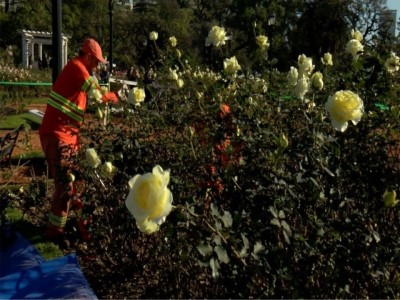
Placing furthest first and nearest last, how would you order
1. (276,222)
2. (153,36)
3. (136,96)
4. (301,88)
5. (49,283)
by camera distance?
(153,36) < (136,96) < (49,283) < (301,88) < (276,222)

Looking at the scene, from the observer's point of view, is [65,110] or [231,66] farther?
[65,110]

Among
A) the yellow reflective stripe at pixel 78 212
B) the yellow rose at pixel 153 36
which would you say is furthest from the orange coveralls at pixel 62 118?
the yellow rose at pixel 153 36

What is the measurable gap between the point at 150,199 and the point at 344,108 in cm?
86

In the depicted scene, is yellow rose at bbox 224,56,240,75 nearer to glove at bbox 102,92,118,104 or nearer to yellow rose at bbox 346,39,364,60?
yellow rose at bbox 346,39,364,60

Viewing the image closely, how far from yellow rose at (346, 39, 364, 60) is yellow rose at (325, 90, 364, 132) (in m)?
0.99

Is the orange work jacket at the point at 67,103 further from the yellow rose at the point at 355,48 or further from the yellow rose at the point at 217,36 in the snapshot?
the yellow rose at the point at 355,48

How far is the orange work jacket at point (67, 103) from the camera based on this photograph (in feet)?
14.7

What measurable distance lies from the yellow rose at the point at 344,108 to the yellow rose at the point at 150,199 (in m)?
0.77

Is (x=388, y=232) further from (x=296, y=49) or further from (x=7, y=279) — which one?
(x=296, y=49)

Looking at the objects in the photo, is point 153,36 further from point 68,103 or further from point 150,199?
point 150,199

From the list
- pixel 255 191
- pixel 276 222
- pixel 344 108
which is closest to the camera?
pixel 276 222

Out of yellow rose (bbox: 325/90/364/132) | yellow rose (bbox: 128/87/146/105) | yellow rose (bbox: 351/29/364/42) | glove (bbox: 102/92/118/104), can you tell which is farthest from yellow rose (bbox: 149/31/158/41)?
yellow rose (bbox: 325/90/364/132)

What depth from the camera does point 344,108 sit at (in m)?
2.02

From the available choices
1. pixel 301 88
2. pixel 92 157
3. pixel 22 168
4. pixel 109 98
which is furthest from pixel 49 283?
pixel 22 168
